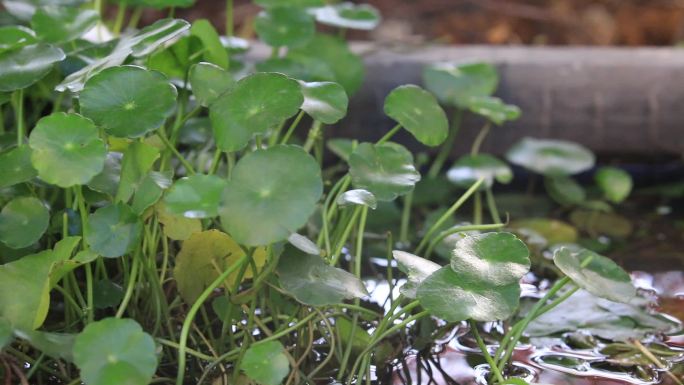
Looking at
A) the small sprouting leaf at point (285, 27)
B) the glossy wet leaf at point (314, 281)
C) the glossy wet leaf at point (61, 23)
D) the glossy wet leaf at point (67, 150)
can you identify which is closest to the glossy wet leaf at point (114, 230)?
the glossy wet leaf at point (67, 150)

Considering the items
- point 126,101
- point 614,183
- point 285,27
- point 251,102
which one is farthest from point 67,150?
point 614,183

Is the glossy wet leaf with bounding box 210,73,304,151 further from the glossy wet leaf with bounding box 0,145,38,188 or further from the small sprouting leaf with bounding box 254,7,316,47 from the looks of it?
the small sprouting leaf with bounding box 254,7,316,47

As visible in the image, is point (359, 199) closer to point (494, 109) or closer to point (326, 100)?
point (326, 100)

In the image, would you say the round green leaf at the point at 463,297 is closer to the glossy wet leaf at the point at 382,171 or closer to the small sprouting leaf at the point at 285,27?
the glossy wet leaf at the point at 382,171

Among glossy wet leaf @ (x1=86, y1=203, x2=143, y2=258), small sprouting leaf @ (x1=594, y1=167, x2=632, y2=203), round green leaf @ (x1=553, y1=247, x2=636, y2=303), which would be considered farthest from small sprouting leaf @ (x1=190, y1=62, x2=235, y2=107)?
small sprouting leaf @ (x1=594, y1=167, x2=632, y2=203)

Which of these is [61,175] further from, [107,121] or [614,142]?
[614,142]
